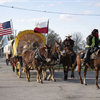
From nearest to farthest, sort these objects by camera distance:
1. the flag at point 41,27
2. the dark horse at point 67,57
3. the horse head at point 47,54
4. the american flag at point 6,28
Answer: the horse head at point 47,54 → the dark horse at point 67,57 → the flag at point 41,27 → the american flag at point 6,28

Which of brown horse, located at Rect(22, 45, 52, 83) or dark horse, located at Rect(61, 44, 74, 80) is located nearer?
brown horse, located at Rect(22, 45, 52, 83)

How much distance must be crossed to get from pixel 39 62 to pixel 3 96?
3.73 metres

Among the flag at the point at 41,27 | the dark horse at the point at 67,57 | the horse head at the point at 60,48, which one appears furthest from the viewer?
the flag at the point at 41,27

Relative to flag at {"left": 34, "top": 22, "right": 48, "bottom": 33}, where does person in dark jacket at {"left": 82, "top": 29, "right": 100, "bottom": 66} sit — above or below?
below

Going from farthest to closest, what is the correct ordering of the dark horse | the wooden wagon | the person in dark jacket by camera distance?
1. the wooden wagon
2. the dark horse
3. the person in dark jacket

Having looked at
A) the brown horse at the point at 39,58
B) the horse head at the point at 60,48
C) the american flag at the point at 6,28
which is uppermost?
the american flag at the point at 6,28

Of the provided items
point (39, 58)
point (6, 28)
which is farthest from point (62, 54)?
point (6, 28)

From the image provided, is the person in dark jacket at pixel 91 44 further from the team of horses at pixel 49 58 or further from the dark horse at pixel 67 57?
the dark horse at pixel 67 57

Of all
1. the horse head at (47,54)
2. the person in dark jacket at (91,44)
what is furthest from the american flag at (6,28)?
the person in dark jacket at (91,44)

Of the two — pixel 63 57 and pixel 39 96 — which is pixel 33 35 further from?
pixel 39 96

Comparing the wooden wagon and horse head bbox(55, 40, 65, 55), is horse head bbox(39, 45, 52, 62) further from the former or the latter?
the wooden wagon

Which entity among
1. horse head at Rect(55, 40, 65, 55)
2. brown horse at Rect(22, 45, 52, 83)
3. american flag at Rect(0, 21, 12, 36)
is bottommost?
brown horse at Rect(22, 45, 52, 83)

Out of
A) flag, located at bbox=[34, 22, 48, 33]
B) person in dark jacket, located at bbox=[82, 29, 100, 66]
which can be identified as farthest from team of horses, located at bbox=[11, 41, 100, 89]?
flag, located at bbox=[34, 22, 48, 33]

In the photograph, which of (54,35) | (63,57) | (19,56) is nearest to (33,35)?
(19,56)
